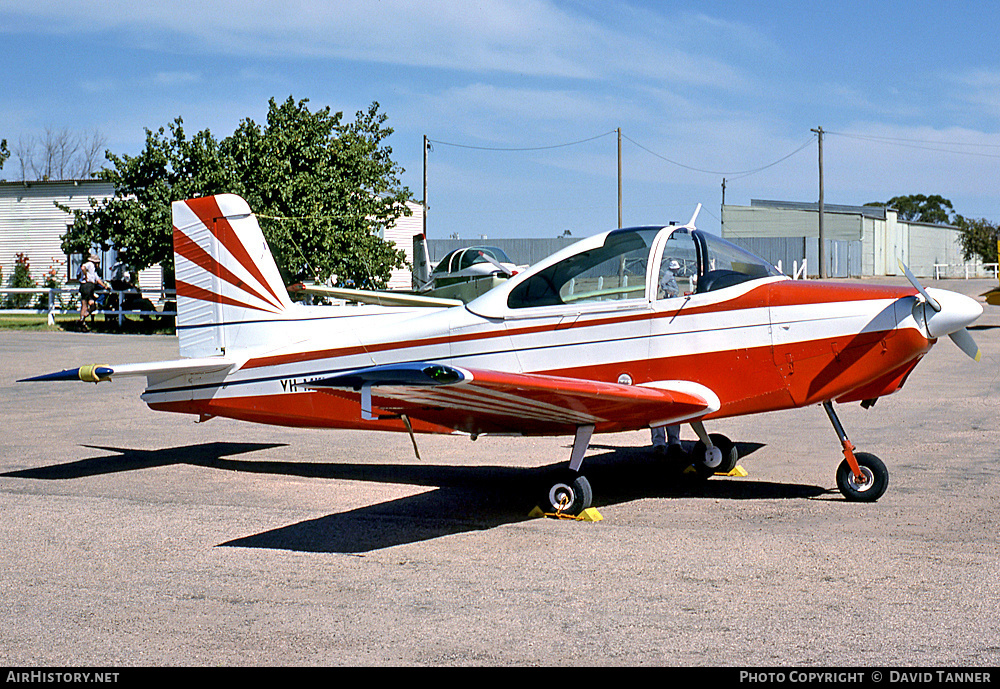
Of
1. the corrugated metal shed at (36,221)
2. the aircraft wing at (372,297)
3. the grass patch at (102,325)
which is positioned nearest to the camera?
the aircraft wing at (372,297)

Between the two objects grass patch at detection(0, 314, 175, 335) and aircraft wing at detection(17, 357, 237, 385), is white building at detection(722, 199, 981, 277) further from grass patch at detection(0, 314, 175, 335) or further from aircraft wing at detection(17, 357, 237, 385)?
aircraft wing at detection(17, 357, 237, 385)

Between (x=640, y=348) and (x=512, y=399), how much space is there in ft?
4.16

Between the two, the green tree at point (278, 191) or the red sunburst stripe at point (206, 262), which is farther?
the green tree at point (278, 191)

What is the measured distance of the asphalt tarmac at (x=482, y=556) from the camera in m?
4.15

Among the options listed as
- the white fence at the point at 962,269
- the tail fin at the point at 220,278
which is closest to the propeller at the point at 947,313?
the tail fin at the point at 220,278

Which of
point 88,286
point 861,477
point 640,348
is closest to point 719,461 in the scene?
point 861,477

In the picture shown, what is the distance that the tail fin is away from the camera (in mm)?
8398

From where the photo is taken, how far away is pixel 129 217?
2606cm

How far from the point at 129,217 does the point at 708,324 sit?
22.7 m

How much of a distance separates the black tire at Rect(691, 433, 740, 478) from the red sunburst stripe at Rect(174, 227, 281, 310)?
3.79 m

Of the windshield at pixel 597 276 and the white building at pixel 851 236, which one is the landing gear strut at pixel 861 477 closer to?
the windshield at pixel 597 276
